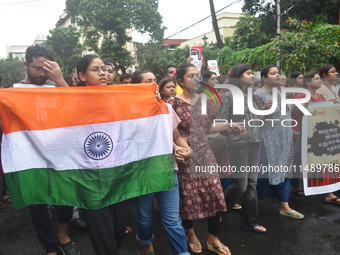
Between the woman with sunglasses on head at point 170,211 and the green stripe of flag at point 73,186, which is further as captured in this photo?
the woman with sunglasses on head at point 170,211

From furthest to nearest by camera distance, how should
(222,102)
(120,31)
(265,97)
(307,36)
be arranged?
(120,31), (307,36), (265,97), (222,102)

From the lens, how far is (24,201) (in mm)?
2379

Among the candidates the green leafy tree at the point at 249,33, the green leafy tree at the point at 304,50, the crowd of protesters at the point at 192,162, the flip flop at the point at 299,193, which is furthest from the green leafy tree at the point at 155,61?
→ the crowd of protesters at the point at 192,162

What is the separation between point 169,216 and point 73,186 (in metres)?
0.81

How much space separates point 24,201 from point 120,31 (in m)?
30.9

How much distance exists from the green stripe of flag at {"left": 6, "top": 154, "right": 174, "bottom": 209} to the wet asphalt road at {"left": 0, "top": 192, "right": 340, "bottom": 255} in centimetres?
109

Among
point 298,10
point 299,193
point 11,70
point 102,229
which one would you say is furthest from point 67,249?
point 11,70

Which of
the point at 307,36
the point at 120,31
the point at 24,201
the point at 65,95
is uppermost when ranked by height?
the point at 120,31

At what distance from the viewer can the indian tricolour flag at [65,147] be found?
2.36 metres

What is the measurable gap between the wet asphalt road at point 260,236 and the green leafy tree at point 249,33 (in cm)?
2669

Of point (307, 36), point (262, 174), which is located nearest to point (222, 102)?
point (262, 174)

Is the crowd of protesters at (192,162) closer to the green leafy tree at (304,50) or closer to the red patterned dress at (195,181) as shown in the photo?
the red patterned dress at (195,181)

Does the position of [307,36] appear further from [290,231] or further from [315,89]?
[290,231]

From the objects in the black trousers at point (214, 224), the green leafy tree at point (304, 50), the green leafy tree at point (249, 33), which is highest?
the green leafy tree at point (249, 33)
